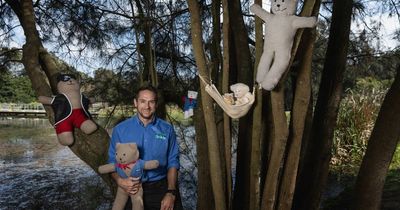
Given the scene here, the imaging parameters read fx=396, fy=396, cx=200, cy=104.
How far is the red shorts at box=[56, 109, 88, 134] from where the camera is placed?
2275mm

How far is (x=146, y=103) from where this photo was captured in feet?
5.66

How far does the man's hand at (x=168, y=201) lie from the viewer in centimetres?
176

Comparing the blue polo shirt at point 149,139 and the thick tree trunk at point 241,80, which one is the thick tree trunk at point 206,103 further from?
the thick tree trunk at point 241,80

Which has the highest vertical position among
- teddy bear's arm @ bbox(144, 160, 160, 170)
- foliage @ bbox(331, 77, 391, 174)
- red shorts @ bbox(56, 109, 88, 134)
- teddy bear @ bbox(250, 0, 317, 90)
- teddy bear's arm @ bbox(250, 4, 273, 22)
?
teddy bear's arm @ bbox(250, 4, 273, 22)

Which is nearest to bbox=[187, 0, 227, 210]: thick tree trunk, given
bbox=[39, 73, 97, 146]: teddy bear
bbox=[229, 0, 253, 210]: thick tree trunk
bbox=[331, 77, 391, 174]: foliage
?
bbox=[229, 0, 253, 210]: thick tree trunk

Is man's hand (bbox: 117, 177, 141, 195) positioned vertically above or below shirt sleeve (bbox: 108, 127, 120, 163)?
below

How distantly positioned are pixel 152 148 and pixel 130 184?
0.18 m

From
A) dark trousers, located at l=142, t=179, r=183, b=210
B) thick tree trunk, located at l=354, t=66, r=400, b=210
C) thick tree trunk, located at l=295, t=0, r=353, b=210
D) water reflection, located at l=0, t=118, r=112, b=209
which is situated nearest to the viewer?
dark trousers, located at l=142, t=179, r=183, b=210

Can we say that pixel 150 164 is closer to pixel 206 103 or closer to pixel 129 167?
pixel 129 167

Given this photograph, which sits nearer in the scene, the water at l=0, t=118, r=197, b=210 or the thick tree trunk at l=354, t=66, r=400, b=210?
the thick tree trunk at l=354, t=66, r=400, b=210

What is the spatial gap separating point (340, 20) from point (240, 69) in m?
0.73

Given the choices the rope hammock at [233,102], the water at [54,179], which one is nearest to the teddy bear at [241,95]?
the rope hammock at [233,102]

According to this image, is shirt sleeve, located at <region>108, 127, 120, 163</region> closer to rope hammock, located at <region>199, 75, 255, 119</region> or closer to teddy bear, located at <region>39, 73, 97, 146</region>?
rope hammock, located at <region>199, 75, 255, 119</region>

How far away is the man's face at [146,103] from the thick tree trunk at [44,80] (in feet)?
2.35
